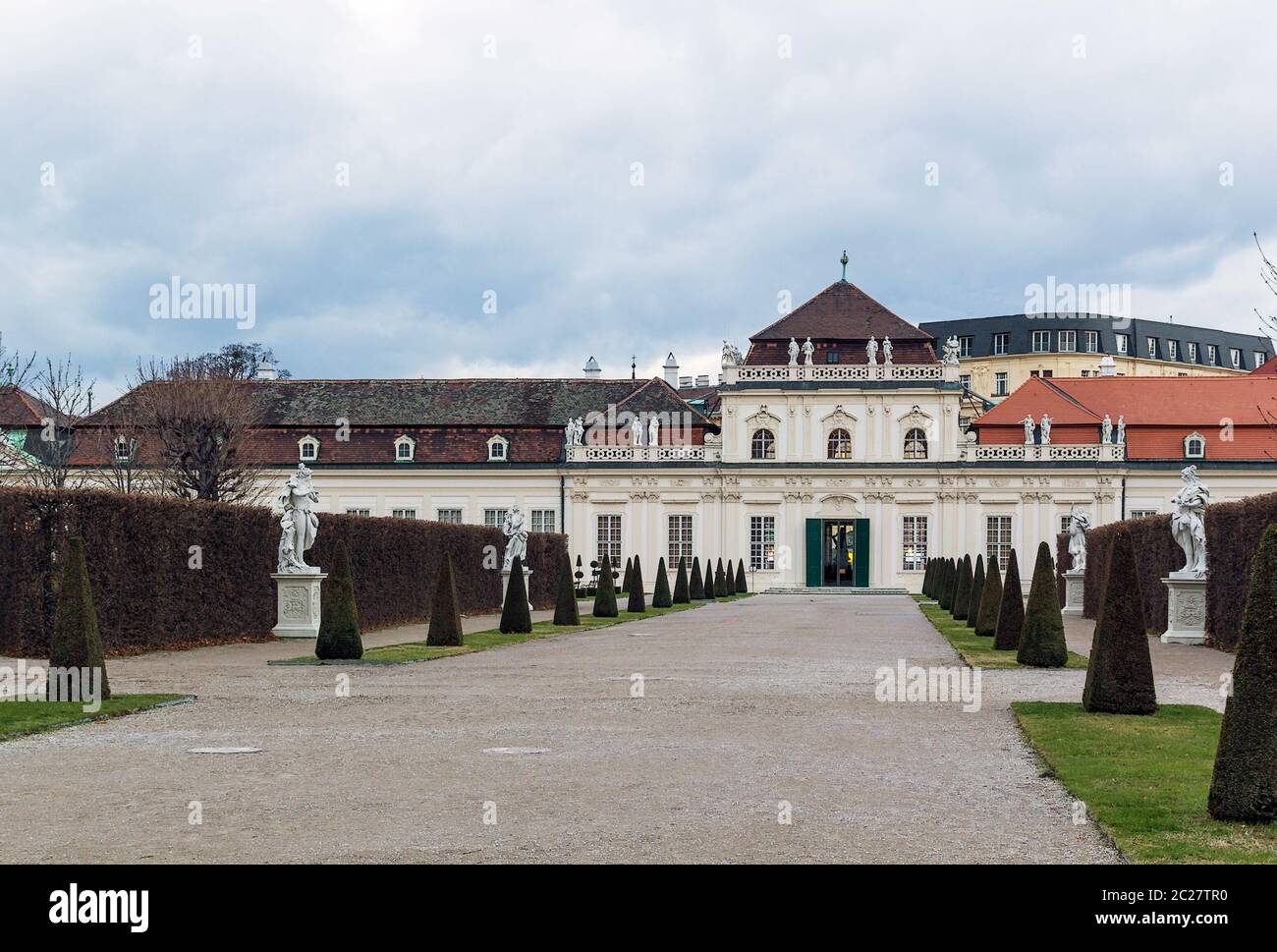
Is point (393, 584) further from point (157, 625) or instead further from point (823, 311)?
point (823, 311)

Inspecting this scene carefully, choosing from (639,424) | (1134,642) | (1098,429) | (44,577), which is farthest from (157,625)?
(1098,429)

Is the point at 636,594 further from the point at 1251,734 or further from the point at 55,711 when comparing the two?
the point at 1251,734

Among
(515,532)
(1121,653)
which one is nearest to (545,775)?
(1121,653)

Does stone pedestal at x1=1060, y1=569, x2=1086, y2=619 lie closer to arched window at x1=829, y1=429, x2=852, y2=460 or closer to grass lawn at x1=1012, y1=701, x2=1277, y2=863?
arched window at x1=829, y1=429, x2=852, y2=460

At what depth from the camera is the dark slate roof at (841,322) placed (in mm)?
58219

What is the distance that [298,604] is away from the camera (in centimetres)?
2373

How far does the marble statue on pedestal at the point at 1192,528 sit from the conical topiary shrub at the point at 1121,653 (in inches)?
473

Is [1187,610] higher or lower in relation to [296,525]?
lower

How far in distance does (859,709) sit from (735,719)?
56.3 inches

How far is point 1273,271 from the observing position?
18.8 meters

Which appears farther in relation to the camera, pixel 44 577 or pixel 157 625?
pixel 157 625

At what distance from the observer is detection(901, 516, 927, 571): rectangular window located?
57531 mm

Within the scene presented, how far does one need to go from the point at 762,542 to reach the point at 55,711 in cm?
4699
